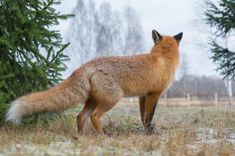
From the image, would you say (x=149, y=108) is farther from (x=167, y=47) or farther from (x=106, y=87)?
(x=167, y=47)

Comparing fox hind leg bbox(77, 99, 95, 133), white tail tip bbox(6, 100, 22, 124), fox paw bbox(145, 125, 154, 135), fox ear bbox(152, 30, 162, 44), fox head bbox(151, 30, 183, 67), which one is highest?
fox ear bbox(152, 30, 162, 44)

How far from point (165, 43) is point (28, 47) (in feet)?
10.6

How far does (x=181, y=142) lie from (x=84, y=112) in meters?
2.60

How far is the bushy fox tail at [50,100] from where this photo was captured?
7.44 meters

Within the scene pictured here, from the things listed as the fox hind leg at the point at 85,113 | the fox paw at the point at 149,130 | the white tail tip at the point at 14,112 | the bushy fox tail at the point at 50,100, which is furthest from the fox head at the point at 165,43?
the white tail tip at the point at 14,112

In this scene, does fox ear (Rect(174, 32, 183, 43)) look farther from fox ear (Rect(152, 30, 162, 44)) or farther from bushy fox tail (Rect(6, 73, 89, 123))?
bushy fox tail (Rect(6, 73, 89, 123))

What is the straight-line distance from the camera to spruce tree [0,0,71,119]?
28.2ft

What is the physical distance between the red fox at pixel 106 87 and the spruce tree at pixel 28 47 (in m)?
0.98

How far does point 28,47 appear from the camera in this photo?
8992mm

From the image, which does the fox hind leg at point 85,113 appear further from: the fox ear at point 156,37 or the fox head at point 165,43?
the fox ear at point 156,37

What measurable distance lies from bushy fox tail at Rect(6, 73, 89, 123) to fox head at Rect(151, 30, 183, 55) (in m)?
2.50

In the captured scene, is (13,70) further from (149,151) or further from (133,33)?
(133,33)

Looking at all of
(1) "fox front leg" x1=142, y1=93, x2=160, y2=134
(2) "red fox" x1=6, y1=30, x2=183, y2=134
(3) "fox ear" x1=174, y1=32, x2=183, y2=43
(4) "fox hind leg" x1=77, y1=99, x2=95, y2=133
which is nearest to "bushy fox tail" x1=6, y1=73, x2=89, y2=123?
(2) "red fox" x1=6, y1=30, x2=183, y2=134

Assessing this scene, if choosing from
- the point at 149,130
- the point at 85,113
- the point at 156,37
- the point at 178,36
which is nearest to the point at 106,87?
the point at 85,113
